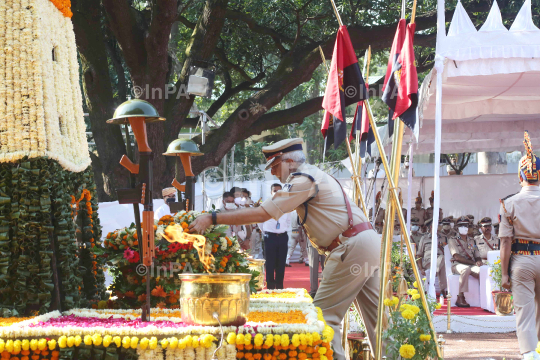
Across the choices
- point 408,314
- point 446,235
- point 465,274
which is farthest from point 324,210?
point 446,235

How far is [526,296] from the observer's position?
5199 mm

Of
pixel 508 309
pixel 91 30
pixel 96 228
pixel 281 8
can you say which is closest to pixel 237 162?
pixel 281 8

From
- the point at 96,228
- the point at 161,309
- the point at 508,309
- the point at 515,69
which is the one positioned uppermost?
the point at 515,69

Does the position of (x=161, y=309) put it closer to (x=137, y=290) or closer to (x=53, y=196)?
(x=137, y=290)

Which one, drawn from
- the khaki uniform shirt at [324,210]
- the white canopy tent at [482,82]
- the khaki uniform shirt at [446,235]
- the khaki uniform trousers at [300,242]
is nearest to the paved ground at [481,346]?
the white canopy tent at [482,82]

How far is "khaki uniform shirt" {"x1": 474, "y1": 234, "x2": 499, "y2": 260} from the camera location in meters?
10.1

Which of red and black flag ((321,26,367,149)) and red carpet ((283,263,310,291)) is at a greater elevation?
red and black flag ((321,26,367,149))

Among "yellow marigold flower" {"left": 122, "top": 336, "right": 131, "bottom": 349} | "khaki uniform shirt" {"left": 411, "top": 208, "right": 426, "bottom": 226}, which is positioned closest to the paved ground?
"yellow marigold flower" {"left": 122, "top": 336, "right": 131, "bottom": 349}

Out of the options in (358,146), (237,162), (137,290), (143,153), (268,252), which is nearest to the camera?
(143,153)

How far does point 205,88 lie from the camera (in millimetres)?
10141

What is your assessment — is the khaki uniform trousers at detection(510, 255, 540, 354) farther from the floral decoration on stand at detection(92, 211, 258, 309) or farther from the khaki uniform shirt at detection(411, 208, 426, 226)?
the khaki uniform shirt at detection(411, 208, 426, 226)

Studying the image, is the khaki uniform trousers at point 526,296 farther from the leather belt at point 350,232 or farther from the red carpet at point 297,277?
the red carpet at point 297,277

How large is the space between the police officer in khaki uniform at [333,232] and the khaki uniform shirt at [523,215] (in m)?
1.74

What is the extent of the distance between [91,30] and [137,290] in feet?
24.7
